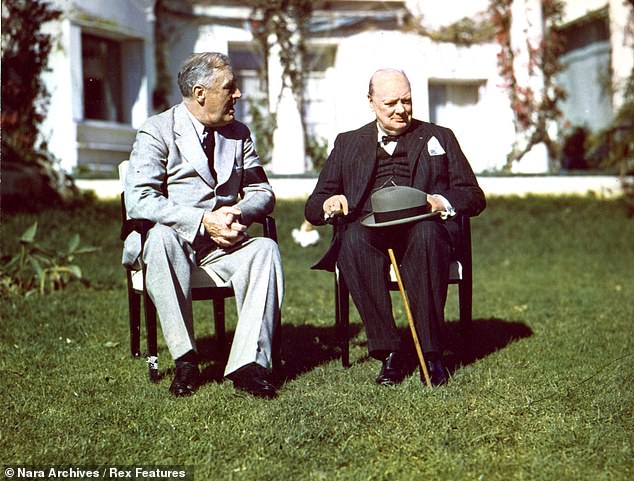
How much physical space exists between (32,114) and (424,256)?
767cm

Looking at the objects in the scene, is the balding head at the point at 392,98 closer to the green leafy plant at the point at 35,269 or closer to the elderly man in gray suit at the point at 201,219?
the elderly man in gray suit at the point at 201,219

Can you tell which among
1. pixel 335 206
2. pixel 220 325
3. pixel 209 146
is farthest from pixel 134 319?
pixel 335 206

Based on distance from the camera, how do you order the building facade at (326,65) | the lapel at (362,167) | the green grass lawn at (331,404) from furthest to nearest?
1. the building facade at (326,65)
2. the lapel at (362,167)
3. the green grass lawn at (331,404)

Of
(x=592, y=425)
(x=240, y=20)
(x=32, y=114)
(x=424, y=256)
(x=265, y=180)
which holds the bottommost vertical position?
(x=592, y=425)

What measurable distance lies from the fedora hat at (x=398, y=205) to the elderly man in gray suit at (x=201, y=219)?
489 millimetres

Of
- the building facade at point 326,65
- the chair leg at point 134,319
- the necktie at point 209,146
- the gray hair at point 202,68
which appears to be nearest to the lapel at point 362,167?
the necktie at point 209,146

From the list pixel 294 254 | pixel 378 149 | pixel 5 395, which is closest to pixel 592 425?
pixel 378 149

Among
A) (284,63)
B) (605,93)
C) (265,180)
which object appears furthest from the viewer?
(605,93)

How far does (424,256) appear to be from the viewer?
4.12 meters

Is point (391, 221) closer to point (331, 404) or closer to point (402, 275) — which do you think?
point (402, 275)

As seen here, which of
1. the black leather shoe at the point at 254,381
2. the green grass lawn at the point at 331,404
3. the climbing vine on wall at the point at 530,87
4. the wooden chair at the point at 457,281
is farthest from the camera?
the climbing vine on wall at the point at 530,87

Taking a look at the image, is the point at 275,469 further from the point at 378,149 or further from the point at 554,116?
the point at 554,116

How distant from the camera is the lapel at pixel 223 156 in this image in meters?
4.22

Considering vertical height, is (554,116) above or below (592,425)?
above
